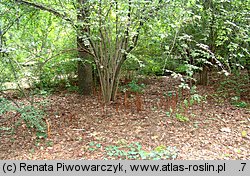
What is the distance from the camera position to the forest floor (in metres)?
2.96

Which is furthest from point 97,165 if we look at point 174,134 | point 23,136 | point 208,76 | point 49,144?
point 208,76

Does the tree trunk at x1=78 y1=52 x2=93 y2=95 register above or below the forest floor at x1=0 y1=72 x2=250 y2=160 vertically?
above

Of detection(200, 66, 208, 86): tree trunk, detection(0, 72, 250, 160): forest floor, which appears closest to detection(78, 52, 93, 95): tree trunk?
detection(0, 72, 250, 160): forest floor

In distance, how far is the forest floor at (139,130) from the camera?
2957 millimetres

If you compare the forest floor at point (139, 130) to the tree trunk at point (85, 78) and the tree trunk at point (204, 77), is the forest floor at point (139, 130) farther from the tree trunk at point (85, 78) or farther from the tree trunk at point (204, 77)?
the tree trunk at point (204, 77)

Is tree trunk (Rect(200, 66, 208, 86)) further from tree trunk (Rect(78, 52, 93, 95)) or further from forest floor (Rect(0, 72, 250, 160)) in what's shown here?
tree trunk (Rect(78, 52, 93, 95))

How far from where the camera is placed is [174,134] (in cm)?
336

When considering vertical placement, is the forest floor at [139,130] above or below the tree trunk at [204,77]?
below

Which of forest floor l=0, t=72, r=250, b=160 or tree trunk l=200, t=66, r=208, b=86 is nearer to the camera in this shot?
forest floor l=0, t=72, r=250, b=160

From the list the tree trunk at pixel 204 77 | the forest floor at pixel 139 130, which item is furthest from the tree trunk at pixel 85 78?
the tree trunk at pixel 204 77

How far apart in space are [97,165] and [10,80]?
2054 millimetres

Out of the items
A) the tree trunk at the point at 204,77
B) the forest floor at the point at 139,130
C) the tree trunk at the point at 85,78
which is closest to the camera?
the forest floor at the point at 139,130

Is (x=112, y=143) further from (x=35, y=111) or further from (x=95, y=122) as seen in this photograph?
(x=35, y=111)

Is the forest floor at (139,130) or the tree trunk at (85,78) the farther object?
the tree trunk at (85,78)
